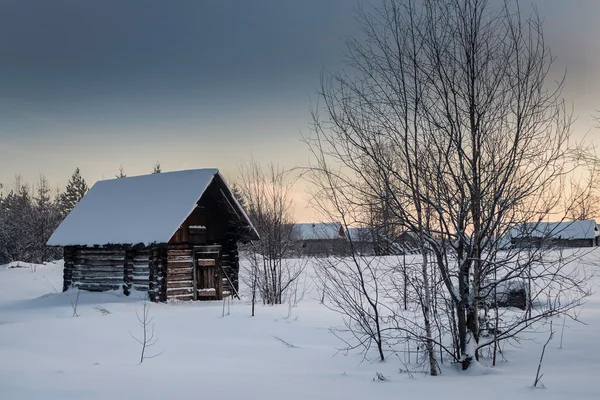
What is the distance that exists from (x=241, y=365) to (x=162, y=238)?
436 inches

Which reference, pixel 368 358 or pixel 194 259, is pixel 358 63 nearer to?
pixel 368 358

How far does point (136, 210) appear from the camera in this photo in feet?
69.1

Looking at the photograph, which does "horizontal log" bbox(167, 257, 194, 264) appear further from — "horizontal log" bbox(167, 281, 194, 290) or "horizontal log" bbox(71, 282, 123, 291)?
"horizontal log" bbox(71, 282, 123, 291)

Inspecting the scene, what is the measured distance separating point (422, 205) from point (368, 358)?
113 inches

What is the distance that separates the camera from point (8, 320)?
16281mm

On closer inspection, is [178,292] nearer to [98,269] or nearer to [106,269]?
[106,269]

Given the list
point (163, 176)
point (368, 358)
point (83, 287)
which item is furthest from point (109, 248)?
point (368, 358)

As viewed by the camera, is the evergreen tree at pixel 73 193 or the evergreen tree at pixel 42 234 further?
the evergreen tree at pixel 73 193

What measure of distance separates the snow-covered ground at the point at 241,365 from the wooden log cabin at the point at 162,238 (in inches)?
225

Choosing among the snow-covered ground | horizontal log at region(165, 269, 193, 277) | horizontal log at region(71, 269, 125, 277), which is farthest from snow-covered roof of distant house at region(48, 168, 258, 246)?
the snow-covered ground

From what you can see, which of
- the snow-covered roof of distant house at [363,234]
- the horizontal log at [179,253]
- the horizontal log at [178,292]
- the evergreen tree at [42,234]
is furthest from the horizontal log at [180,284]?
the evergreen tree at [42,234]

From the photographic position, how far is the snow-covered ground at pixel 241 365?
6.23 meters

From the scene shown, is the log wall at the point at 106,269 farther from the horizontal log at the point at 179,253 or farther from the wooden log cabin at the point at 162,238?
the horizontal log at the point at 179,253

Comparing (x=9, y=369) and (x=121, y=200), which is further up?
(x=121, y=200)
